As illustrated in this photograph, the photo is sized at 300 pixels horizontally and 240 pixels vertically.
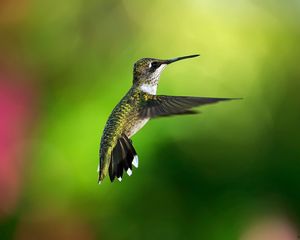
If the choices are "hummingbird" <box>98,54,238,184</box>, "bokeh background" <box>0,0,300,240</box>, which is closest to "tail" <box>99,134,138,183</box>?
"hummingbird" <box>98,54,238,184</box>

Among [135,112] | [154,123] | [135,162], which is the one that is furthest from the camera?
[154,123]

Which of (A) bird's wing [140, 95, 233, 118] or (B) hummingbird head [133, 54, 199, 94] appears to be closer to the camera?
(A) bird's wing [140, 95, 233, 118]

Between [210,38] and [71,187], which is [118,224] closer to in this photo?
[71,187]

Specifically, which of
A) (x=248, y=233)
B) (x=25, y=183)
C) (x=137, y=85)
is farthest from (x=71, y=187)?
(x=137, y=85)

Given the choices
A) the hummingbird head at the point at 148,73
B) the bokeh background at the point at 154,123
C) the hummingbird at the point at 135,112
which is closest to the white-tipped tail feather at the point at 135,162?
the hummingbird at the point at 135,112

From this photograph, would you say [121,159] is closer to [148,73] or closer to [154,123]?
[148,73]

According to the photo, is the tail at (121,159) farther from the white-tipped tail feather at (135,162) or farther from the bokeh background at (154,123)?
the bokeh background at (154,123)

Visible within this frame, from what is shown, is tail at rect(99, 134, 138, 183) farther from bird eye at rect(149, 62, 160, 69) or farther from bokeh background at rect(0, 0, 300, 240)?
bokeh background at rect(0, 0, 300, 240)

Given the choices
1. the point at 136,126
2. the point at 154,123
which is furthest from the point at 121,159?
the point at 154,123
